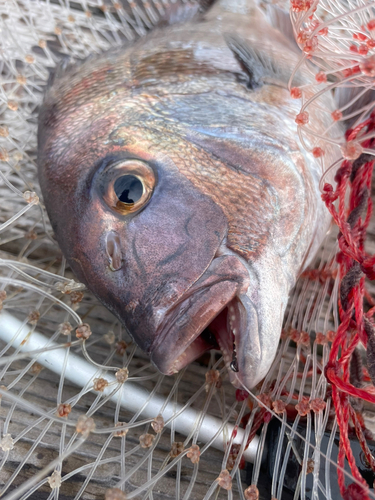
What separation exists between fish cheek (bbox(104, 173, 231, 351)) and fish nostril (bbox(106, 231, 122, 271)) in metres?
0.02

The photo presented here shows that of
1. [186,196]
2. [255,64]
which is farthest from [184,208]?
[255,64]

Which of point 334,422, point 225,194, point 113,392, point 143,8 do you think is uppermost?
point 143,8

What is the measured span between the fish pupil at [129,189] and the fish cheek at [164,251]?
45 mm

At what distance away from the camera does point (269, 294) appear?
1000 mm

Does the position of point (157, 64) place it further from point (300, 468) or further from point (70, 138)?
point (300, 468)

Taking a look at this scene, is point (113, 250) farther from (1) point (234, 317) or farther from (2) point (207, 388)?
(2) point (207, 388)

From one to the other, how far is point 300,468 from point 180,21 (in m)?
1.77

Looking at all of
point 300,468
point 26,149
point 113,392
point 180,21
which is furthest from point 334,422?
point 180,21

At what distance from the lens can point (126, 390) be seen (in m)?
1.24

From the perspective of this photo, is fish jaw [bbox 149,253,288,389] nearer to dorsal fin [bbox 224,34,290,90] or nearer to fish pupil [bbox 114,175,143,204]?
fish pupil [bbox 114,175,143,204]

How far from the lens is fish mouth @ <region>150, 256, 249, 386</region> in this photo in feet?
3.04

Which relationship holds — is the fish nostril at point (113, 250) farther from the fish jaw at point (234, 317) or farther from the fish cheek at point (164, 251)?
the fish jaw at point (234, 317)

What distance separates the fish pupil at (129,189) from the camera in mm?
1023

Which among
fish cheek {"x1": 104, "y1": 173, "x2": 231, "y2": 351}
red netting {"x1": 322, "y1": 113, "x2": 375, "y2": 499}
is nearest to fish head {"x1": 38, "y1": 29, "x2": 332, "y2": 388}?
fish cheek {"x1": 104, "y1": 173, "x2": 231, "y2": 351}
